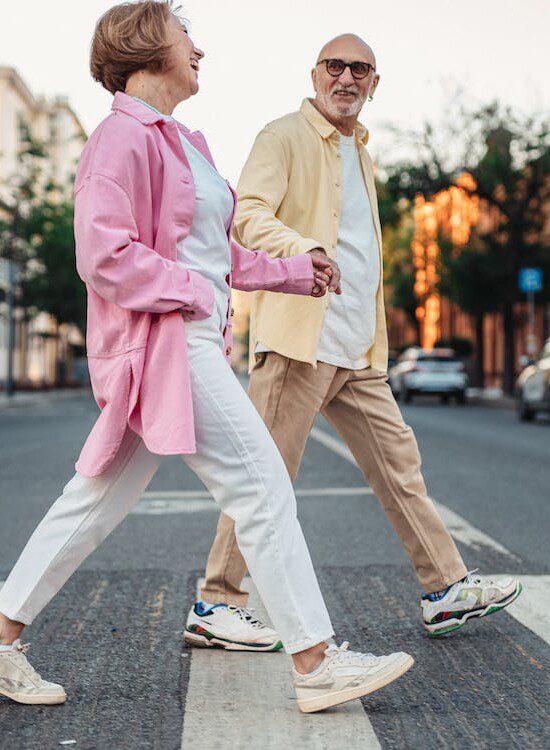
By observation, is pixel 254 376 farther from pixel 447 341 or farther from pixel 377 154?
pixel 447 341

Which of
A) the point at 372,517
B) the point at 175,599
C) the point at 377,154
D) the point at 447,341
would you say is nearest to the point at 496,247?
the point at 377,154

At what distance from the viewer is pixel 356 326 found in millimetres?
4102

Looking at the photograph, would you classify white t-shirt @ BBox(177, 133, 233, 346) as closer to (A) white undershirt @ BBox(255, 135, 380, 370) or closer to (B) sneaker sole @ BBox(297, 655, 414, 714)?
(A) white undershirt @ BBox(255, 135, 380, 370)

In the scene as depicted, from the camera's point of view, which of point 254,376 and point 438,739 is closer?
point 438,739

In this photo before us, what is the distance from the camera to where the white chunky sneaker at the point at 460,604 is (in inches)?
159

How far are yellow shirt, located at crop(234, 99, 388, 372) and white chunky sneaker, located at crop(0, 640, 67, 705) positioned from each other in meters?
1.30

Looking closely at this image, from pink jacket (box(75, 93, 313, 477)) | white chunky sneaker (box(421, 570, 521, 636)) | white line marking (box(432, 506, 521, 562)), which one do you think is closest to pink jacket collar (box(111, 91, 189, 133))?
pink jacket (box(75, 93, 313, 477))

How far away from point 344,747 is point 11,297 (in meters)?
31.3

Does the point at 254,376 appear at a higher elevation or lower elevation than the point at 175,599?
higher

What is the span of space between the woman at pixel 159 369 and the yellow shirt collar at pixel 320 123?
0.92 metres

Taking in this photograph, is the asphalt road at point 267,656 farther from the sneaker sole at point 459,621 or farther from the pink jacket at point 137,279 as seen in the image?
the pink jacket at point 137,279

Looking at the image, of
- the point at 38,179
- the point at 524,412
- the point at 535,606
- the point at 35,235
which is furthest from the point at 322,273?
the point at 38,179

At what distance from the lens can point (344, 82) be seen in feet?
13.6

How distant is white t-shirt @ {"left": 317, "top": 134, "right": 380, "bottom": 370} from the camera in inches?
160
